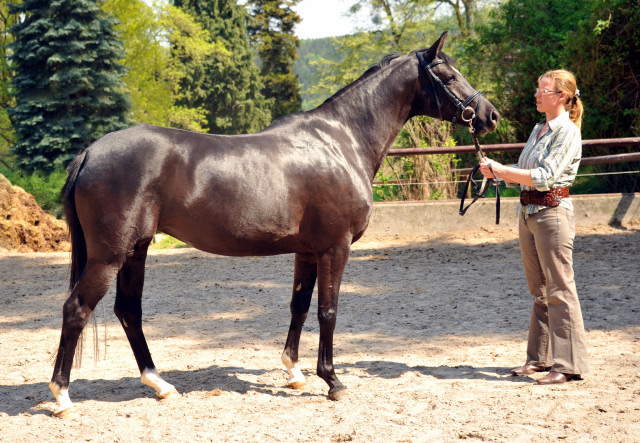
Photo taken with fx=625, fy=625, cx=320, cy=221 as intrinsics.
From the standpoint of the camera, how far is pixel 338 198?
3740 mm

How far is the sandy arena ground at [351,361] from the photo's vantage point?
10.7 ft

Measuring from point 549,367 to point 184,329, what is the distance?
121 inches

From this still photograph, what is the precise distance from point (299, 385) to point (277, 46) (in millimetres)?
41191

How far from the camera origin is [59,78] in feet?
56.9

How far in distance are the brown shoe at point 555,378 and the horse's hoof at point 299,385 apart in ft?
4.81

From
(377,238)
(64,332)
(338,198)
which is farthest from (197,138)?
(377,238)

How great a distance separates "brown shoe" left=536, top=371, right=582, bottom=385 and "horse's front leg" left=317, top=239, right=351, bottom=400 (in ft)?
4.08

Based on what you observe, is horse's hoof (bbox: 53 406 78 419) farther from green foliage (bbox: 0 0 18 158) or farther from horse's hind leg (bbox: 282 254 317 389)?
green foliage (bbox: 0 0 18 158)

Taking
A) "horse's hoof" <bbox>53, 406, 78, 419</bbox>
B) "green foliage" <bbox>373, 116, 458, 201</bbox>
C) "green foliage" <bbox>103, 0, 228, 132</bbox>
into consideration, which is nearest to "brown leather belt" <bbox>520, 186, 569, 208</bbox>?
"horse's hoof" <bbox>53, 406, 78, 419</bbox>

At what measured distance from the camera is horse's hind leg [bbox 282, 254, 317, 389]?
13.3 feet

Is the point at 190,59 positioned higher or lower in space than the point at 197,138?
higher

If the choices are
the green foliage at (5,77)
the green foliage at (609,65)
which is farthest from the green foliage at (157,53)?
the green foliage at (609,65)

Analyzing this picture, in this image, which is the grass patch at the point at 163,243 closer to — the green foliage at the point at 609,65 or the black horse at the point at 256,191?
the green foliage at the point at 609,65

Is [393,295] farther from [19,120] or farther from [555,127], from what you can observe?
[19,120]
